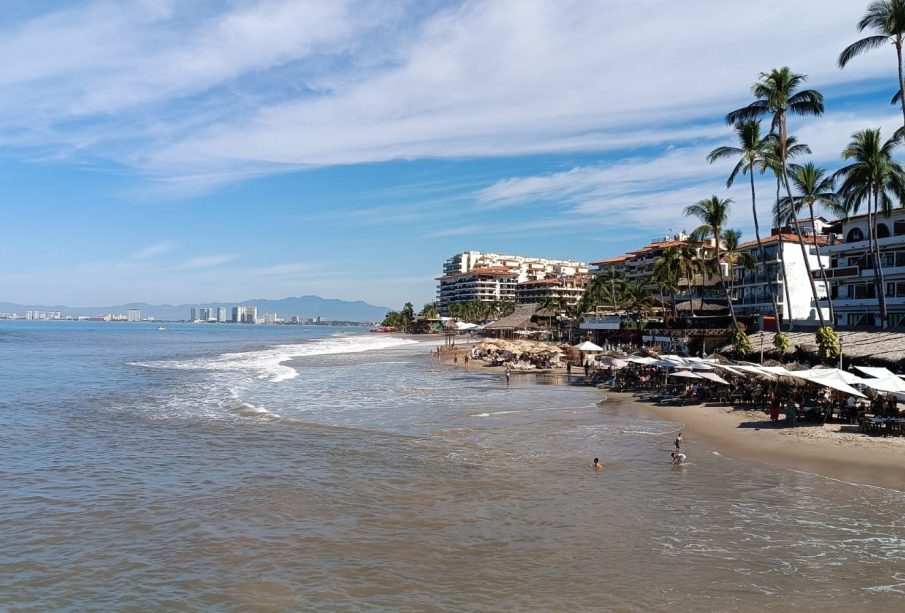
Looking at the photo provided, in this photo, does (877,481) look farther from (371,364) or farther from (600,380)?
(371,364)

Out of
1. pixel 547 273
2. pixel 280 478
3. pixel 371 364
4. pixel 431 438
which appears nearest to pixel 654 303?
pixel 371 364

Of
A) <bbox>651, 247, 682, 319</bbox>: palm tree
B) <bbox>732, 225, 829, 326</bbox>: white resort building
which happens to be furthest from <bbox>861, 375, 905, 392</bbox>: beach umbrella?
<bbox>732, 225, 829, 326</bbox>: white resort building

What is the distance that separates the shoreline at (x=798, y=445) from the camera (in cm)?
1633

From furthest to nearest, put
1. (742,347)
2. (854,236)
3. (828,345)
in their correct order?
(854,236) → (742,347) → (828,345)

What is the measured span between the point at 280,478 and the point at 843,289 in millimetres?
44323

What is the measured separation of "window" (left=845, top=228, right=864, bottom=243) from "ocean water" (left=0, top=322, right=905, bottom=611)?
31.4 meters

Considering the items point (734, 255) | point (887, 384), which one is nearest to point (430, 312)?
point (734, 255)

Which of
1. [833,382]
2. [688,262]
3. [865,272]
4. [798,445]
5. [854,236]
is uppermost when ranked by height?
[854,236]

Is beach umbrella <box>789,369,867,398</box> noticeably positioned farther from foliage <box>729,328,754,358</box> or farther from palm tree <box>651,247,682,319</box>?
palm tree <box>651,247,682,319</box>

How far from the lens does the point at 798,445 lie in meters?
19.2

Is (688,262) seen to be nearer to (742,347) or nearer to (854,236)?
(854,236)

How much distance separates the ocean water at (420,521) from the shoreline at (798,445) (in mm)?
800

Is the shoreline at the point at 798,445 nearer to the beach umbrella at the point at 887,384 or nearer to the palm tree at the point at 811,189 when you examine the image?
the beach umbrella at the point at 887,384

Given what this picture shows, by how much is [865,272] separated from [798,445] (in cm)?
3098
